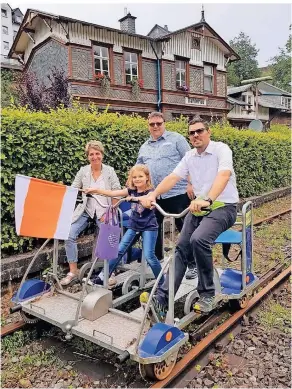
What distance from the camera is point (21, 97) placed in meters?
16.2

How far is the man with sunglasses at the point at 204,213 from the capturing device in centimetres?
364

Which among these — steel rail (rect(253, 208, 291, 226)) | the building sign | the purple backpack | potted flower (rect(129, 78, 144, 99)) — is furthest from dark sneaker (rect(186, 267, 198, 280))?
the building sign

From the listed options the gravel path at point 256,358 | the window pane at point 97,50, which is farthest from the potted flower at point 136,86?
the gravel path at point 256,358

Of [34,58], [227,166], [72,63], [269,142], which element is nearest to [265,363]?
[227,166]

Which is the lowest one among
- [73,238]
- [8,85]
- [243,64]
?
[73,238]

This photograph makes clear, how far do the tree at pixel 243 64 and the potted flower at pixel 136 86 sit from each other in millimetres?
44801

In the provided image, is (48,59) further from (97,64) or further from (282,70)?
(282,70)

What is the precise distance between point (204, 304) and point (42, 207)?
1830mm

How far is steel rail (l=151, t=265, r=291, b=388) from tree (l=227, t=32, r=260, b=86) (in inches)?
2441

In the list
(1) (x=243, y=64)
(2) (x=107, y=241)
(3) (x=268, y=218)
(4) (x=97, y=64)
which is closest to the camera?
(2) (x=107, y=241)

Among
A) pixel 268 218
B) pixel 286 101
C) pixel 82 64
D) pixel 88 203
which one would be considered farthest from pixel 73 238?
pixel 286 101

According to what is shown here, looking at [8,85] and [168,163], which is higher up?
[8,85]

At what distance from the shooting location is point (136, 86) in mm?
21359

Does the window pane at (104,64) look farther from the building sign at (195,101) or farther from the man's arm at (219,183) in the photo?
the man's arm at (219,183)
